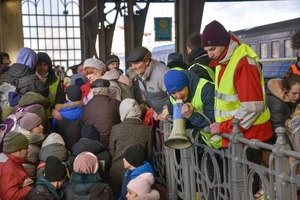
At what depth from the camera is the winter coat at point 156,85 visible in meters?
4.88

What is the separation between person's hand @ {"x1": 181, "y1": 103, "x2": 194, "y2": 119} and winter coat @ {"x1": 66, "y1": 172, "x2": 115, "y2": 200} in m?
0.98

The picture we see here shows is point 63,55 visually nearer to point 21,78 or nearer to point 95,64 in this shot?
point 95,64

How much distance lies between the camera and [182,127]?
3.37 metres

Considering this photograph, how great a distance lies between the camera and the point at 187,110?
3457 millimetres

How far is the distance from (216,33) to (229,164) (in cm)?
99

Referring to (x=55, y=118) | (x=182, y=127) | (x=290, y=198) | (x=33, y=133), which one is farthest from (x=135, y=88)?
(x=290, y=198)

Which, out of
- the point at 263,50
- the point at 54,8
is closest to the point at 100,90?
the point at 263,50

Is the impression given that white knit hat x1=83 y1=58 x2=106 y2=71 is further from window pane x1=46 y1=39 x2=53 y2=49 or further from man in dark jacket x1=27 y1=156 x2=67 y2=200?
window pane x1=46 y1=39 x2=53 y2=49

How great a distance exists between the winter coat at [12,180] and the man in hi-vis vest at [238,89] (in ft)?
5.62

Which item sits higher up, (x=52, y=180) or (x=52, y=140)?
(x=52, y=140)

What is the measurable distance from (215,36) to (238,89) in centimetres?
45

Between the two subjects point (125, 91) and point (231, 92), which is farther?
point (125, 91)

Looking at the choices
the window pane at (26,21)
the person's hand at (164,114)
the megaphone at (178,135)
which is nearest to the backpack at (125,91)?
the person's hand at (164,114)

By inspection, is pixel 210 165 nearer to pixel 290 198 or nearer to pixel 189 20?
pixel 290 198
